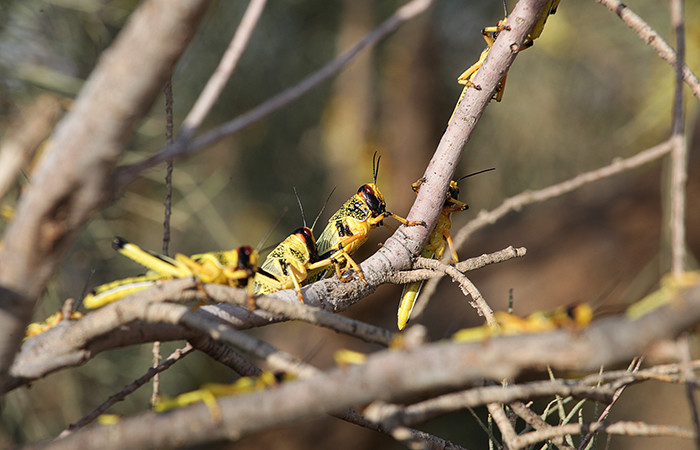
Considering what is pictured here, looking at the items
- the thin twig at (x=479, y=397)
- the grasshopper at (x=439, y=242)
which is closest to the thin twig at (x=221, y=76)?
the thin twig at (x=479, y=397)

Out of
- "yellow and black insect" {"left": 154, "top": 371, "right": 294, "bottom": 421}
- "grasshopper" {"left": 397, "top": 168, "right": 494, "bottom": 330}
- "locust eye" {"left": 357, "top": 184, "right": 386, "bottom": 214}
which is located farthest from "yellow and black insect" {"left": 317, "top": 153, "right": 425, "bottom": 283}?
"yellow and black insect" {"left": 154, "top": 371, "right": 294, "bottom": 421}

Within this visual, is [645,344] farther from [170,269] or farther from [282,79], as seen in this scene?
[282,79]

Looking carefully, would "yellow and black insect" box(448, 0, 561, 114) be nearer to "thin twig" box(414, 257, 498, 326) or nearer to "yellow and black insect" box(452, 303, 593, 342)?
"thin twig" box(414, 257, 498, 326)

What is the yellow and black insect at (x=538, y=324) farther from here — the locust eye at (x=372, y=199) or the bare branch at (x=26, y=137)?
the locust eye at (x=372, y=199)

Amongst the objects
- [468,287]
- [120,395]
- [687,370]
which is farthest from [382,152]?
[687,370]

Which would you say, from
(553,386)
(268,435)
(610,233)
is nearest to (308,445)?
(268,435)

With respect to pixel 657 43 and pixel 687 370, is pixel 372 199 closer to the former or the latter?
pixel 657 43
